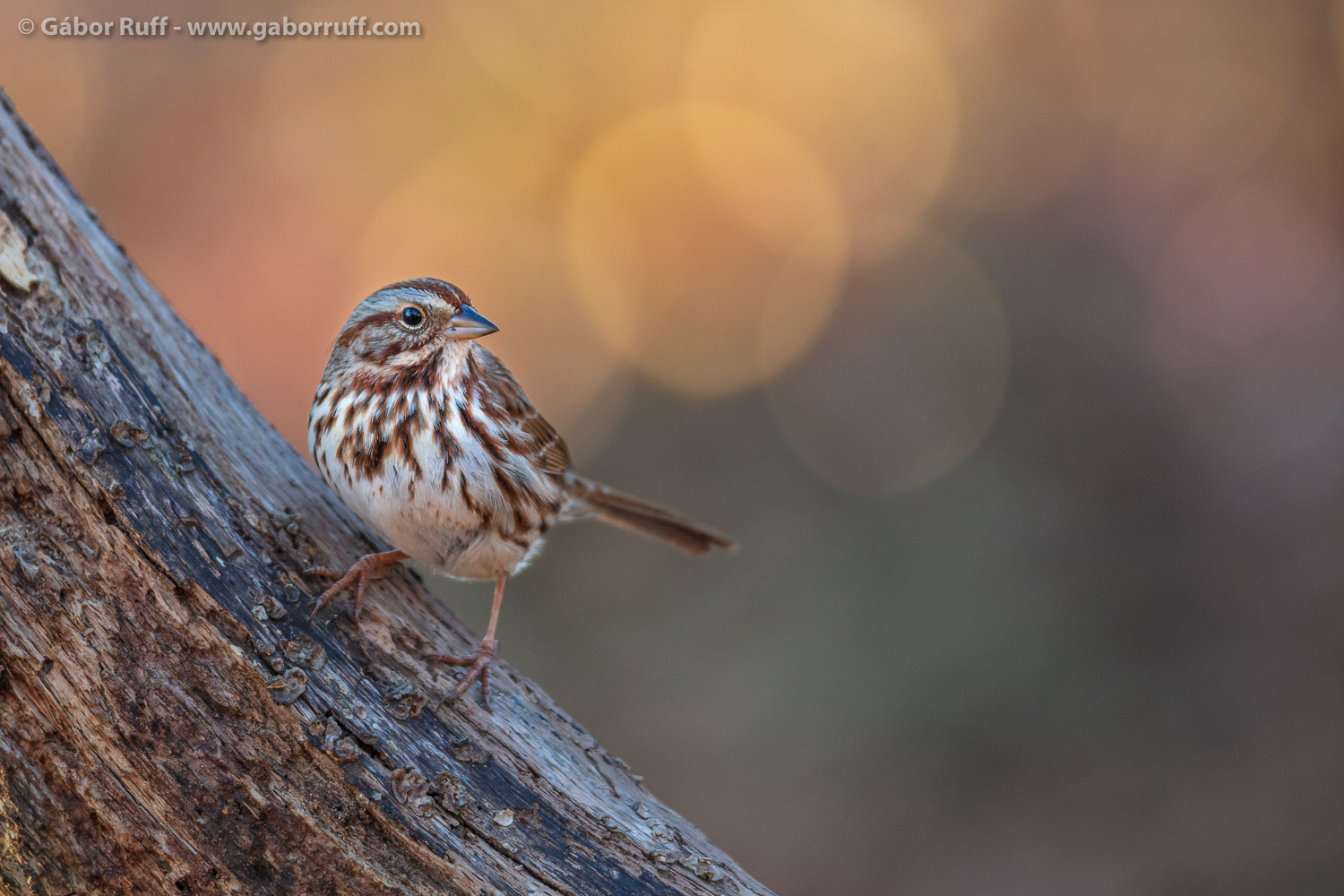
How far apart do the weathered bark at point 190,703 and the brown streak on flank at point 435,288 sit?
85 centimetres

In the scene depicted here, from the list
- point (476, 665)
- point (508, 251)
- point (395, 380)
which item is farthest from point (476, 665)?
point (508, 251)

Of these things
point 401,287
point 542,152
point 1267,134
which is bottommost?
point 401,287

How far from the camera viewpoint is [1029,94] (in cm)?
900

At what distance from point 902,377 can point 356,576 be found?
6.69 m

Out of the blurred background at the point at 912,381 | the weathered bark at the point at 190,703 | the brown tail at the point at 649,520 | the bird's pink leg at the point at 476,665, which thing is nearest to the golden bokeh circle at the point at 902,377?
the blurred background at the point at 912,381

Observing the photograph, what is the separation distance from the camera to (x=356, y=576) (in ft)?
9.84

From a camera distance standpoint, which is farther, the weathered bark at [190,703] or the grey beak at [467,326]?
the grey beak at [467,326]

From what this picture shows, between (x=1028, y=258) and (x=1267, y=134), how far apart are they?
2066 millimetres

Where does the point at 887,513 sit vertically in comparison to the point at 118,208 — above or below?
above

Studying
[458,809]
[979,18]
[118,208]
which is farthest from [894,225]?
[458,809]

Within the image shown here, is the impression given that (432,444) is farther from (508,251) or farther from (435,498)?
(508,251)

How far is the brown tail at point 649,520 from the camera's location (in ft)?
14.2

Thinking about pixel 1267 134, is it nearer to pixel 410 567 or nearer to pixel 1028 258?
pixel 1028 258

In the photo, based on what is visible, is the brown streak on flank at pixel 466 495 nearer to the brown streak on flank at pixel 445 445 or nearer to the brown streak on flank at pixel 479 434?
the brown streak on flank at pixel 445 445
